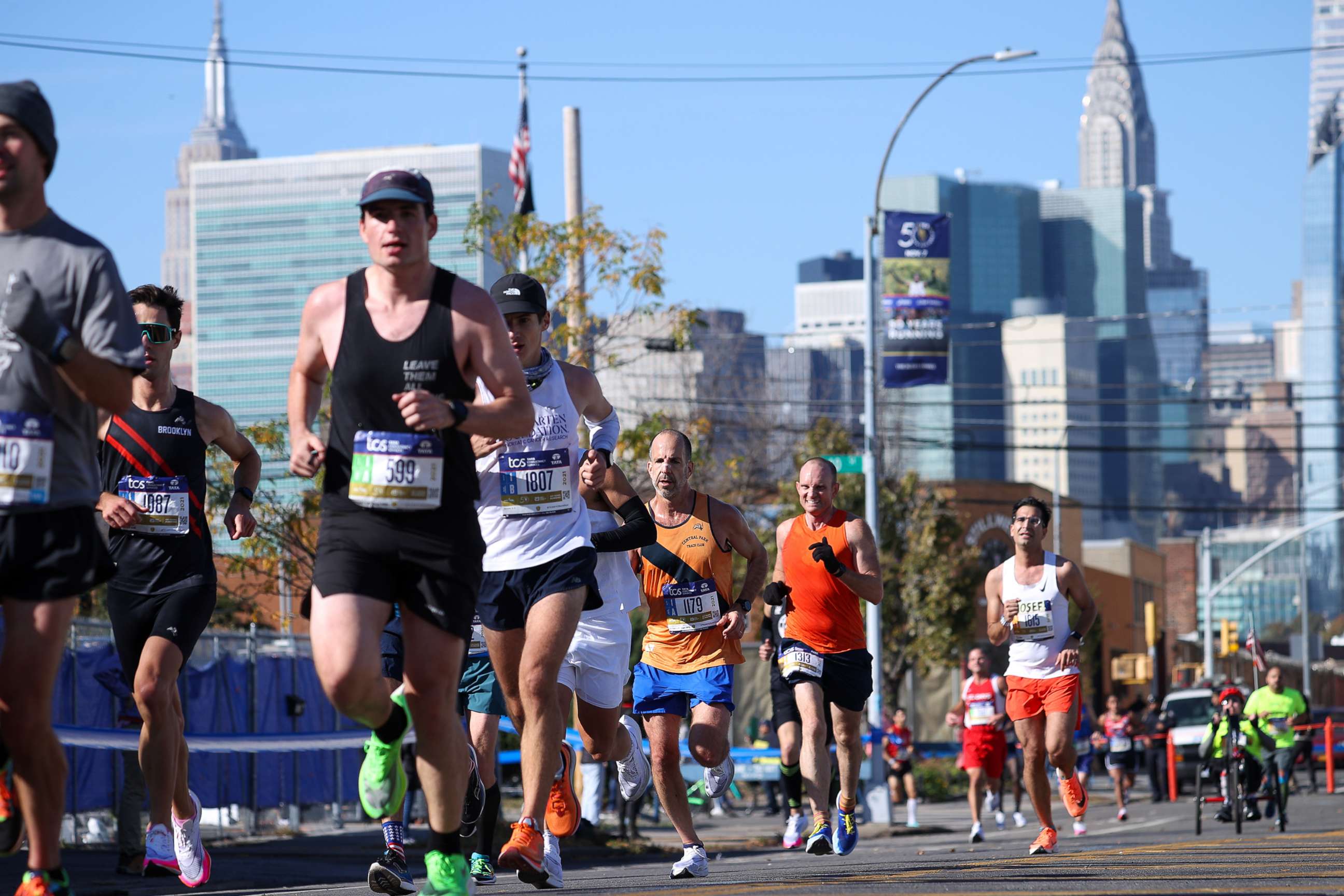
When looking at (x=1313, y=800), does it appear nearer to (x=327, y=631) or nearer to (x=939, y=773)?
(x=939, y=773)

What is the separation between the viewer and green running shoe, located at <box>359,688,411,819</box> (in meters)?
6.31


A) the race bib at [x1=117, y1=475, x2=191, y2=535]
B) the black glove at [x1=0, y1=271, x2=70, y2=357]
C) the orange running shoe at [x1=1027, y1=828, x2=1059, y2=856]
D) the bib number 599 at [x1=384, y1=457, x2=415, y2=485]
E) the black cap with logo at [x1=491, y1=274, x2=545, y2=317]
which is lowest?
the orange running shoe at [x1=1027, y1=828, x2=1059, y2=856]

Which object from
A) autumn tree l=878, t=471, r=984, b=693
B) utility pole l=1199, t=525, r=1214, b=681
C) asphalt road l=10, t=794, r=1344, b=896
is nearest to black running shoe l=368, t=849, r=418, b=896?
asphalt road l=10, t=794, r=1344, b=896

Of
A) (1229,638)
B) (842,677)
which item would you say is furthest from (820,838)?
(1229,638)

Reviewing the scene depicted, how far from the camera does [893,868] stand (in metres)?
9.80

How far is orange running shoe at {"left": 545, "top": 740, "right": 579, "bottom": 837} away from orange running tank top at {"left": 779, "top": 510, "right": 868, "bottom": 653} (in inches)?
126

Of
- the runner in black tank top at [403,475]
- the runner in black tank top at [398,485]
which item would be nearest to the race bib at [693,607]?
the runner in black tank top at [403,475]

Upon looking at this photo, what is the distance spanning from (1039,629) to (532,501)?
5.54 m

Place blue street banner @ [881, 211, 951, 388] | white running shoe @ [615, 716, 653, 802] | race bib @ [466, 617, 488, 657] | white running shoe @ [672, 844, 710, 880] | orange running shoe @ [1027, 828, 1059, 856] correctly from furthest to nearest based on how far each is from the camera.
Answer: blue street banner @ [881, 211, 951, 388]
orange running shoe @ [1027, 828, 1059, 856]
white running shoe @ [615, 716, 653, 802]
race bib @ [466, 617, 488, 657]
white running shoe @ [672, 844, 710, 880]

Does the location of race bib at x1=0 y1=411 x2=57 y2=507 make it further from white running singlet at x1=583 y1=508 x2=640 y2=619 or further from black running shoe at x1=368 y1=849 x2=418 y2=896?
white running singlet at x1=583 y1=508 x2=640 y2=619

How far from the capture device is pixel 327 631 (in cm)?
607

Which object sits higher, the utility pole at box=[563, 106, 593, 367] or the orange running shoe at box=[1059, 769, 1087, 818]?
the utility pole at box=[563, 106, 593, 367]

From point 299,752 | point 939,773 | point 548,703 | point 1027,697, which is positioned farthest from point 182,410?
point 939,773

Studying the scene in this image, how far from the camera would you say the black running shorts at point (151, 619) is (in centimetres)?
846
